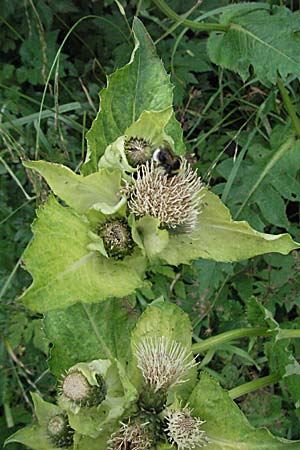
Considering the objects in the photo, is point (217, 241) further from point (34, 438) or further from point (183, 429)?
point (34, 438)

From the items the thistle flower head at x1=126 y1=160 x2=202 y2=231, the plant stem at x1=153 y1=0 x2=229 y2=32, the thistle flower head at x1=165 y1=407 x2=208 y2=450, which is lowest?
the thistle flower head at x1=165 y1=407 x2=208 y2=450

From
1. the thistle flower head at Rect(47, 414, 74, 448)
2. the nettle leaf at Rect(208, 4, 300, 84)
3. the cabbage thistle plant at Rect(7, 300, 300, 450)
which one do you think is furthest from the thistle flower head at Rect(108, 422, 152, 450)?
the nettle leaf at Rect(208, 4, 300, 84)

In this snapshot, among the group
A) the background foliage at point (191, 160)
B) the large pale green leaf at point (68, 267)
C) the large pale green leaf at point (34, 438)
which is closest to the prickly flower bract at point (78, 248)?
the large pale green leaf at point (68, 267)

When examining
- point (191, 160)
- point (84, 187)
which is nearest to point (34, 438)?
point (84, 187)

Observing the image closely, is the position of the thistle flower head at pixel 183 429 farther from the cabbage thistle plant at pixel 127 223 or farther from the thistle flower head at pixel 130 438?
the cabbage thistle plant at pixel 127 223

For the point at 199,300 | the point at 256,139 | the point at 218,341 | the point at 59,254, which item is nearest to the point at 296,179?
the point at 256,139

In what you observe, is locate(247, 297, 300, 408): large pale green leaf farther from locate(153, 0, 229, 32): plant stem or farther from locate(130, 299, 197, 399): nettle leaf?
locate(153, 0, 229, 32): plant stem
